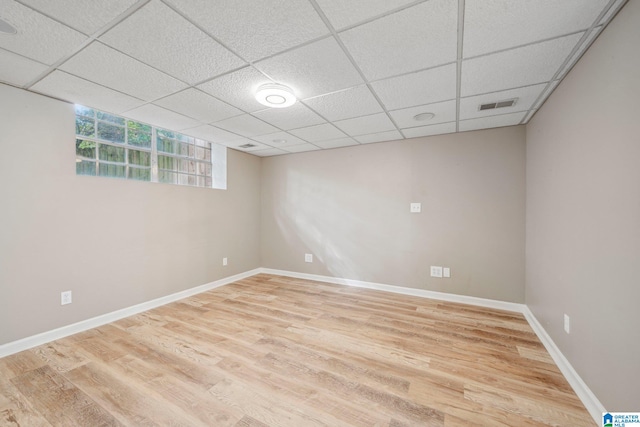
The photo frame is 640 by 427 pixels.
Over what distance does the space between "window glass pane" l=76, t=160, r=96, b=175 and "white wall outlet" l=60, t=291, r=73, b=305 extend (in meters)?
1.24

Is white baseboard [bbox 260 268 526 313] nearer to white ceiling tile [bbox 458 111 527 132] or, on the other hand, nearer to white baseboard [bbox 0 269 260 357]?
white baseboard [bbox 0 269 260 357]

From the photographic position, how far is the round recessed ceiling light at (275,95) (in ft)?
6.77

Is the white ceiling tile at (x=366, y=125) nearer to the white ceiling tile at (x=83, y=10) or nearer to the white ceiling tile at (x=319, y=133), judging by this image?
the white ceiling tile at (x=319, y=133)

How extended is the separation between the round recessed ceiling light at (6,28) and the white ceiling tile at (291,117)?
5.49 ft

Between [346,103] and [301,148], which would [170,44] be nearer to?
[346,103]

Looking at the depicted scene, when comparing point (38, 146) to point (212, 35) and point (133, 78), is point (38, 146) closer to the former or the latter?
point (133, 78)

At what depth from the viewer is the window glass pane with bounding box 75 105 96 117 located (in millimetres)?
2560

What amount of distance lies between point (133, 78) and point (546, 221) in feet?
12.9

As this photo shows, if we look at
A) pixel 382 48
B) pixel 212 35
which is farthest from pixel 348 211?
pixel 212 35

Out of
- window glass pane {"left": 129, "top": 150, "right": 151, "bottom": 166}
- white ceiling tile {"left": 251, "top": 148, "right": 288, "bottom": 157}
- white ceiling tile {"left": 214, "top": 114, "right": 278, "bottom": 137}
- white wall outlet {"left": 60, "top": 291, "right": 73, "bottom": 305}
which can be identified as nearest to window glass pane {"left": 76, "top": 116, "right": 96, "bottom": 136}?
window glass pane {"left": 129, "top": 150, "right": 151, "bottom": 166}

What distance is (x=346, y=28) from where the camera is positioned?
1.44 meters

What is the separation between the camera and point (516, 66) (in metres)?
1.79

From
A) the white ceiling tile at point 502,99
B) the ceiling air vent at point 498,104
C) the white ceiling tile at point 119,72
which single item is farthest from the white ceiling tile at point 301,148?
the ceiling air vent at point 498,104

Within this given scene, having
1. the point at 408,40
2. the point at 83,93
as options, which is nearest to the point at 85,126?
the point at 83,93
